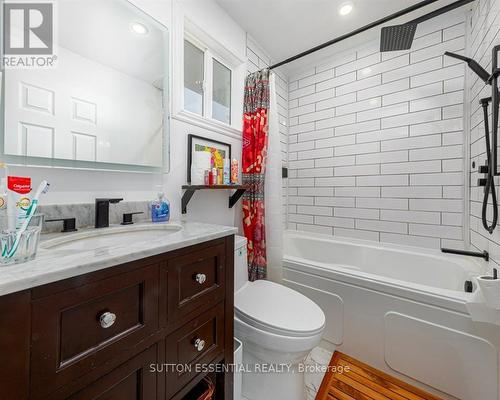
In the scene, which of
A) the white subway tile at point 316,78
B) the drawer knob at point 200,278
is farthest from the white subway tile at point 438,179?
the drawer knob at point 200,278

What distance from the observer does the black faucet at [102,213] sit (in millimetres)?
988

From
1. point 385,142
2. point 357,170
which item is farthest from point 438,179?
point 357,170

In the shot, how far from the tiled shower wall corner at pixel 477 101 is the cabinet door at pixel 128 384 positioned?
1.81 meters

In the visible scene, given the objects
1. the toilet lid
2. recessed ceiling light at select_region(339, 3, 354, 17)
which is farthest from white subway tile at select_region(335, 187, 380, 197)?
recessed ceiling light at select_region(339, 3, 354, 17)

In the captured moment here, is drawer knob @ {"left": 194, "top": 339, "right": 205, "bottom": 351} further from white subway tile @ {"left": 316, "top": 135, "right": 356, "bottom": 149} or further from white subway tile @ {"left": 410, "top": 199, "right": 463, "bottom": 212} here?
white subway tile @ {"left": 316, "top": 135, "right": 356, "bottom": 149}

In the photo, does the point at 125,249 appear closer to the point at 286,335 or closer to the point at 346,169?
the point at 286,335

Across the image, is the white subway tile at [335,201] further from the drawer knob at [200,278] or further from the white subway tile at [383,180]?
the drawer knob at [200,278]

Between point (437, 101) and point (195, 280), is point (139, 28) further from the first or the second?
point (437, 101)

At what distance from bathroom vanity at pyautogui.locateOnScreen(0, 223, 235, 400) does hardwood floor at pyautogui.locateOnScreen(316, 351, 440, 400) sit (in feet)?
2.96

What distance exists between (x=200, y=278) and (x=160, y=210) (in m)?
0.58

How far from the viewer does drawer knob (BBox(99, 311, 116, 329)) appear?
547mm

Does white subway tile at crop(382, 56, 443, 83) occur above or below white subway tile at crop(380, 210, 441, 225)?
above

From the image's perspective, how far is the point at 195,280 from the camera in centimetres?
79

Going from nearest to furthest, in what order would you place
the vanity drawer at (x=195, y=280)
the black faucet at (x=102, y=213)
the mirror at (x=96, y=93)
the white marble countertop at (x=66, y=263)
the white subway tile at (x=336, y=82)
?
the white marble countertop at (x=66, y=263), the vanity drawer at (x=195, y=280), the mirror at (x=96, y=93), the black faucet at (x=102, y=213), the white subway tile at (x=336, y=82)
